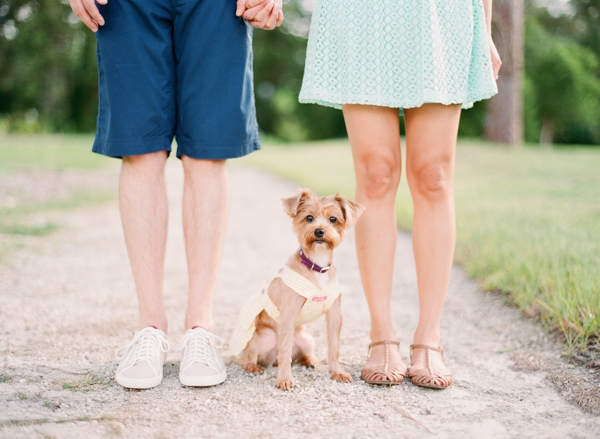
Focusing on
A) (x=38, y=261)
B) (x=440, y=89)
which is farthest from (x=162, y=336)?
(x=38, y=261)

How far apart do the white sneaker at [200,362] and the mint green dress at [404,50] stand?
120 centimetres

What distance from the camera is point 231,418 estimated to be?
6.71ft

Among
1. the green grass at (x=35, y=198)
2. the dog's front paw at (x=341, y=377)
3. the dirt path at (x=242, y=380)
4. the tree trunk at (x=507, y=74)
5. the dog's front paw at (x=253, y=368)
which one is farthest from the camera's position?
the tree trunk at (x=507, y=74)

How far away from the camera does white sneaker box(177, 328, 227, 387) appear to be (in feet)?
7.62

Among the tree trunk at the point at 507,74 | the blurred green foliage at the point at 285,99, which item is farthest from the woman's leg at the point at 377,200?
the blurred green foliage at the point at 285,99

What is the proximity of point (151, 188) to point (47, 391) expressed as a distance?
959 mm

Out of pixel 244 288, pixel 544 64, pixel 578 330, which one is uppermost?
pixel 544 64

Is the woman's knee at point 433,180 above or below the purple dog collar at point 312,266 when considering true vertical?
above

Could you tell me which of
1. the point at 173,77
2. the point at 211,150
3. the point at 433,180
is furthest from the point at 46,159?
the point at 433,180

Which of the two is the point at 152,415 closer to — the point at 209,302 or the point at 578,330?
the point at 209,302

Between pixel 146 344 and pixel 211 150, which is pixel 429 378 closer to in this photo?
pixel 146 344

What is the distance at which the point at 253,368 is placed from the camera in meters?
2.59

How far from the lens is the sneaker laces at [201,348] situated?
2391 mm

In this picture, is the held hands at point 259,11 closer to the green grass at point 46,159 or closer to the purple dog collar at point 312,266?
the purple dog collar at point 312,266
